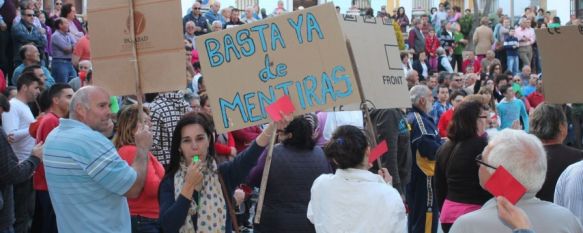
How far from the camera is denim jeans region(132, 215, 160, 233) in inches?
243

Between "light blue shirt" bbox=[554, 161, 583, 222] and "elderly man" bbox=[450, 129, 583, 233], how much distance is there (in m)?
1.35

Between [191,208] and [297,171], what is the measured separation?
1.28 m

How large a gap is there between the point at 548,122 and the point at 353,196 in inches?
84.8

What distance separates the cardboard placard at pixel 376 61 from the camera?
631 cm

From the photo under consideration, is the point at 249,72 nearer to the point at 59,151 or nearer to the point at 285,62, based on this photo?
the point at 285,62

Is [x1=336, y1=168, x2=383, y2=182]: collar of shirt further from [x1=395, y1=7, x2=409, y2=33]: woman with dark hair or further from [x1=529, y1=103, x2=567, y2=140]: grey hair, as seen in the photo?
[x1=395, y1=7, x2=409, y2=33]: woman with dark hair

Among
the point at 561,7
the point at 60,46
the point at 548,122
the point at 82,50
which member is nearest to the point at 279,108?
the point at 548,122

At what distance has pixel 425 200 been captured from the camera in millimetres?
9242

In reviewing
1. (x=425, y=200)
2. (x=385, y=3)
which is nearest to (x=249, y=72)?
(x=425, y=200)

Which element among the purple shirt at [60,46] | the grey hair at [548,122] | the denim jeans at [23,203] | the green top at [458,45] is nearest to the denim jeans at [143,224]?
the denim jeans at [23,203]

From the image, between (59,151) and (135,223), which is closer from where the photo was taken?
(59,151)

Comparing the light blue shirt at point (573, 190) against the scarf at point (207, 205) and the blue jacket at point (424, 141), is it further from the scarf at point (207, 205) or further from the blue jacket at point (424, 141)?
the blue jacket at point (424, 141)

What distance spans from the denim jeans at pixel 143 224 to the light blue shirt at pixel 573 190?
98.7 inches

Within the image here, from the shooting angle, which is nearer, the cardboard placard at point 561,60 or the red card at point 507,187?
the red card at point 507,187
